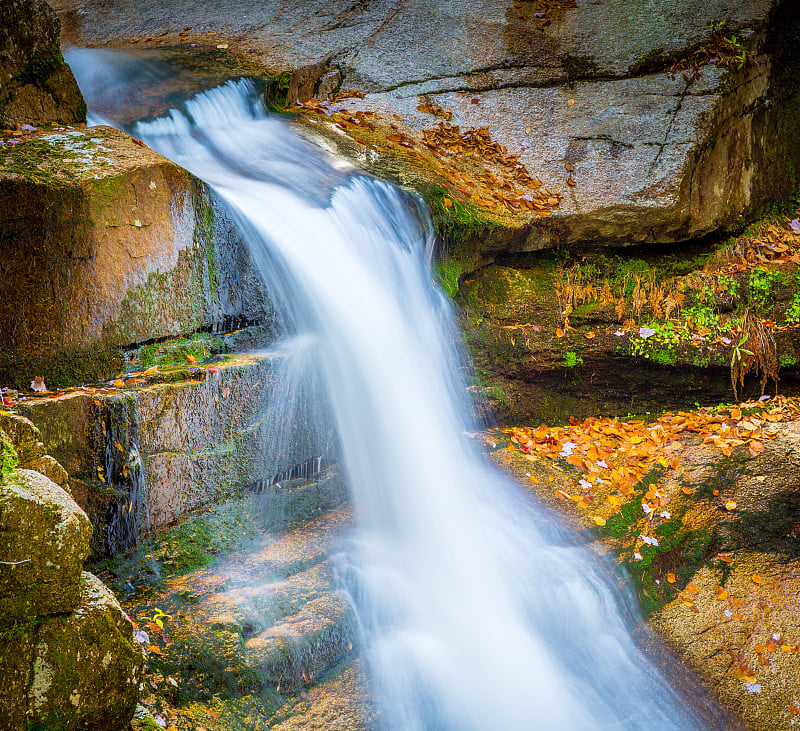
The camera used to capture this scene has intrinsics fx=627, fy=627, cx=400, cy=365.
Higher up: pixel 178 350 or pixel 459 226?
pixel 459 226

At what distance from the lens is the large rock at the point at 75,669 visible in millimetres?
2041

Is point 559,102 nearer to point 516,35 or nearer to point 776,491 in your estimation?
point 516,35

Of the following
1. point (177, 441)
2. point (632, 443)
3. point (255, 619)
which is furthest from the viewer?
point (632, 443)

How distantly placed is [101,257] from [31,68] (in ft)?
5.57

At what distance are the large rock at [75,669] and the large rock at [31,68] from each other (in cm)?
366

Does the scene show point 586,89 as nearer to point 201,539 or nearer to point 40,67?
point 40,67

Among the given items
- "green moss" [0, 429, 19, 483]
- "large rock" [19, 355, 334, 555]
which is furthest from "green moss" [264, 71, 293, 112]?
"green moss" [0, 429, 19, 483]

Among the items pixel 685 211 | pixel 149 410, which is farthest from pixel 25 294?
pixel 685 211

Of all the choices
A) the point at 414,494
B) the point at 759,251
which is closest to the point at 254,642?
the point at 414,494

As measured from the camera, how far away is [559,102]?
7043 millimetres

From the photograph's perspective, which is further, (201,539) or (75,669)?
(201,539)

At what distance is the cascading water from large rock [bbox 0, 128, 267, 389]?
35 cm

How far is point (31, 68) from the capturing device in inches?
177

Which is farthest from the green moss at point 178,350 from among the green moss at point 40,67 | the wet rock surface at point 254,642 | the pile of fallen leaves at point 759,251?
the pile of fallen leaves at point 759,251
